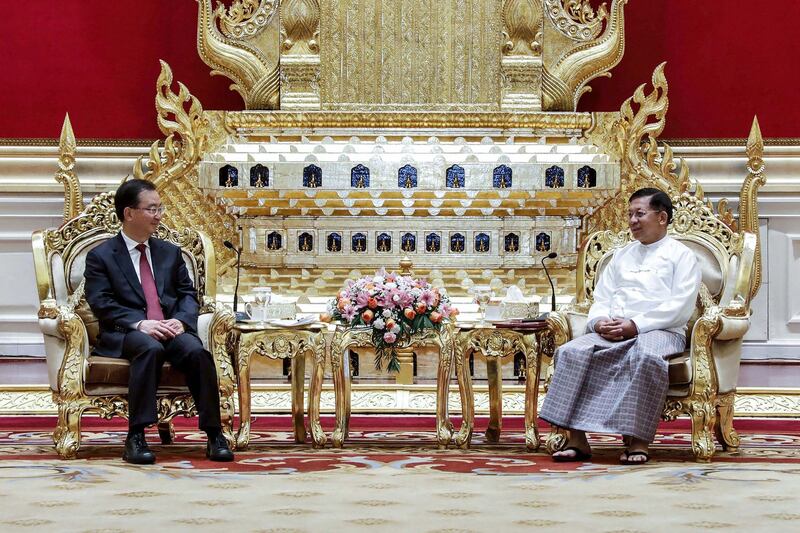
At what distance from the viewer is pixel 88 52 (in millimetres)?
7523

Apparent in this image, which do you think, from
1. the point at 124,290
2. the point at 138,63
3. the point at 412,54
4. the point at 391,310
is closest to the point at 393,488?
the point at 391,310

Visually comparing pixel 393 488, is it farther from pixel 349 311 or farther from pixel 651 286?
pixel 651 286

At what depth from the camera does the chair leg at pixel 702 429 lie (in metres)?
4.65

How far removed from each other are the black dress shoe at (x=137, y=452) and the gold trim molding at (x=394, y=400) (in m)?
1.71

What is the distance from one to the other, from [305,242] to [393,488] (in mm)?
3623

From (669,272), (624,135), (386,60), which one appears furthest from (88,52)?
(669,272)

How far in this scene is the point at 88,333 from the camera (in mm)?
5164

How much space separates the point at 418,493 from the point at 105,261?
1.94 metres

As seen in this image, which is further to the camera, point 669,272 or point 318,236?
point 318,236

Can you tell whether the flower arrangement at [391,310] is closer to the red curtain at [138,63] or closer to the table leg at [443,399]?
the table leg at [443,399]

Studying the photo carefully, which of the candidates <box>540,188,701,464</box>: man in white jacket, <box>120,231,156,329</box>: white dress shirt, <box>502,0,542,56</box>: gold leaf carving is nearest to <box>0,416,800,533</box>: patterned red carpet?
<box>540,188,701,464</box>: man in white jacket

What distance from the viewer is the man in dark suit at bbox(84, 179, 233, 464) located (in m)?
4.59

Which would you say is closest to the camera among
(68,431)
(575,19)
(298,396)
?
(68,431)

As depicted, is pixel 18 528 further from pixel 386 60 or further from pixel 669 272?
pixel 386 60
